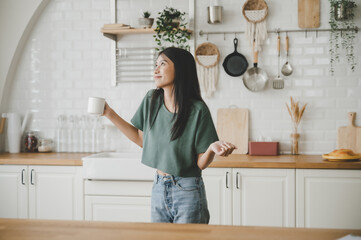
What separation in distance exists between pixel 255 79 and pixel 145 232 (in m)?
2.80

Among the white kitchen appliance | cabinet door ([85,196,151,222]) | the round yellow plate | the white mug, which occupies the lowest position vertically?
cabinet door ([85,196,151,222])

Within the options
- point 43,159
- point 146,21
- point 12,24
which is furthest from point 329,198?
point 12,24

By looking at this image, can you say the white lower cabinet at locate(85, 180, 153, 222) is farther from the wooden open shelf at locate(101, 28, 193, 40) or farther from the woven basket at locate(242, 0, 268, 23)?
the woven basket at locate(242, 0, 268, 23)

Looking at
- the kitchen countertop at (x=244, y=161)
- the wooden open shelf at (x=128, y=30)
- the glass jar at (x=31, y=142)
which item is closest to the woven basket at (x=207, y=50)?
the wooden open shelf at (x=128, y=30)

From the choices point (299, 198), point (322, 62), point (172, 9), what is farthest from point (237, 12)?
point (299, 198)

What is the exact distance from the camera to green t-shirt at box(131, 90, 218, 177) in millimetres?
2195

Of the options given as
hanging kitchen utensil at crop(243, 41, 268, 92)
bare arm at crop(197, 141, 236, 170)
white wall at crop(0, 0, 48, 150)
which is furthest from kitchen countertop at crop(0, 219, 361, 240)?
white wall at crop(0, 0, 48, 150)

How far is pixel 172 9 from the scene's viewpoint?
4043 millimetres

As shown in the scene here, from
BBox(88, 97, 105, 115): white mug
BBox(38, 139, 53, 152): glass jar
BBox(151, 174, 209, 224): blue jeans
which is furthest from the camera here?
BBox(38, 139, 53, 152): glass jar

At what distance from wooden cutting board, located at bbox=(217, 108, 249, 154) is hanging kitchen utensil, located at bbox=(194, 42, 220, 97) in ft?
0.83

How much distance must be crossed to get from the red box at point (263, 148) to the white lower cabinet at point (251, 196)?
0.47 m

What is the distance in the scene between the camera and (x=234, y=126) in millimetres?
4184

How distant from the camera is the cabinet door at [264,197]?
11.6 feet

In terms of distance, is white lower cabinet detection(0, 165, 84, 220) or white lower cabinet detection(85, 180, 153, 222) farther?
white lower cabinet detection(0, 165, 84, 220)
